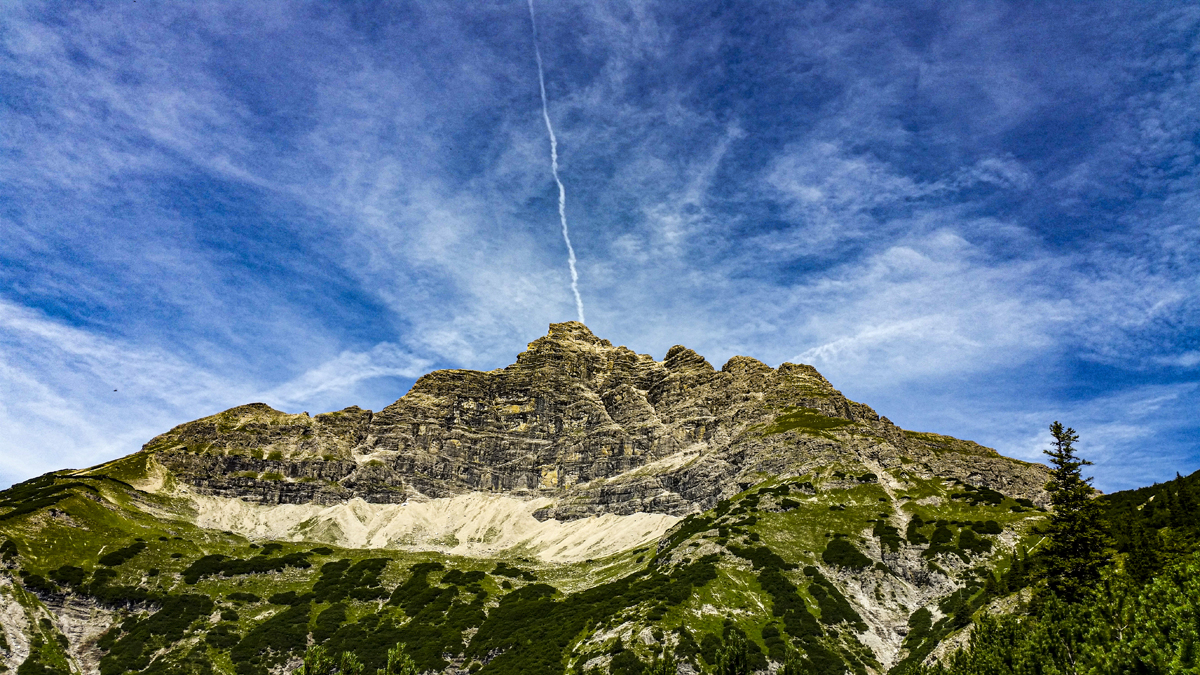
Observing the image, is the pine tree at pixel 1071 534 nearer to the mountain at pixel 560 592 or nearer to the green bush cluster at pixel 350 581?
the mountain at pixel 560 592

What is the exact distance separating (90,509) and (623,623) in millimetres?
168173

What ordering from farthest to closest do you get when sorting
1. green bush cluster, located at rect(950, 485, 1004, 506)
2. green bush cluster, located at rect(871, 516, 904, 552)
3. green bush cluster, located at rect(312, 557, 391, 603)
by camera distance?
1. green bush cluster, located at rect(950, 485, 1004, 506)
2. green bush cluster, located at rect(312, 557, 391, 603)
3. green bush cluster, located at rect(871, 516, 904, 552)

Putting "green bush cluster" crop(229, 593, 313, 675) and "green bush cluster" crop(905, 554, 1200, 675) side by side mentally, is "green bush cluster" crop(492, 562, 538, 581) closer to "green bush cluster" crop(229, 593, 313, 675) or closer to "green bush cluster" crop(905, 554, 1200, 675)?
"green bush cluster" crop(229, 593, 313, 675)

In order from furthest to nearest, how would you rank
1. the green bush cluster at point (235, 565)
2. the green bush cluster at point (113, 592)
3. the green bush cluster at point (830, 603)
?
the green bush cluster at point (235, 565) → the green bush cluster at point (113, 592) → the green bush cluster at point (830, 603)

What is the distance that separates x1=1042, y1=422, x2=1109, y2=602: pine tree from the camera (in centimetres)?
6353

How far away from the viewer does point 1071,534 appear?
66.7 meters

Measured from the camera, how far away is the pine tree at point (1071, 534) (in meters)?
63.5

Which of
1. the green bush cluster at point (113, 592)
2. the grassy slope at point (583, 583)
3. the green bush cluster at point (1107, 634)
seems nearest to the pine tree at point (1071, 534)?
the green bush cluster at point (1107, 634)

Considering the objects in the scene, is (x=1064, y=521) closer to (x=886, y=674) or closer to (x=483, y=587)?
(x=886, y=674)

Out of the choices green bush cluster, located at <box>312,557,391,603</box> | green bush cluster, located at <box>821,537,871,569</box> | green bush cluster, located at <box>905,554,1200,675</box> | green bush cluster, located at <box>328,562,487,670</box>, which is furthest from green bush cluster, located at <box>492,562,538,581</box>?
green bush cluster, located at <box>905,554,1200,675</box>

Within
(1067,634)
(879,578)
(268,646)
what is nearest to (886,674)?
(879,578)

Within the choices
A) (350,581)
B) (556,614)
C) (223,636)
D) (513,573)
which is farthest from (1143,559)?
(350,581)

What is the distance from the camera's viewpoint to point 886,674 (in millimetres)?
108312

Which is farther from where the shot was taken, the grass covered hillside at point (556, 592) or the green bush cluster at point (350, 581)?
the green bush cluster at point (350, 581)
